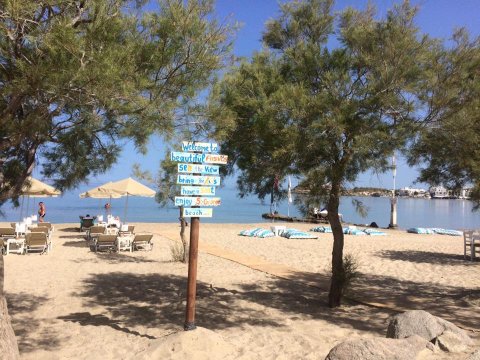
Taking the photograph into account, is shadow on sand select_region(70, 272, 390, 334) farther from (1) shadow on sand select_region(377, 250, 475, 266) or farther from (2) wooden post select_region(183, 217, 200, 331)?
(1) shadow on sand select_region(377, 250, 475, 266)

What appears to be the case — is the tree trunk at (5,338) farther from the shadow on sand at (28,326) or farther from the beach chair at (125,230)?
the beach chair at (125,230)

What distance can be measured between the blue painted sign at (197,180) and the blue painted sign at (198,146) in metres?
0.32

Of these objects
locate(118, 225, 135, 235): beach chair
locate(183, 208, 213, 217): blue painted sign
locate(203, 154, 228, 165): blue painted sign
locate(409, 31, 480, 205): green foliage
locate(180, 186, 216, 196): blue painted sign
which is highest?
locate(409, 31, 480, 205): green foliage

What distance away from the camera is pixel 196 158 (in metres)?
5.30

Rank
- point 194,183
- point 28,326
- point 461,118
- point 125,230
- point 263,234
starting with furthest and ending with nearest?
point 263,234, point 125,230, point 28,326, point 461,118, point 194,183

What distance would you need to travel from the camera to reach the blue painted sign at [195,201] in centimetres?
521

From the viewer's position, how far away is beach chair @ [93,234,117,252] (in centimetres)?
1371

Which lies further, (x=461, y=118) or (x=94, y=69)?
(x=461, y=118)

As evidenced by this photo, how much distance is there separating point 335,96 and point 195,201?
7.57 ft

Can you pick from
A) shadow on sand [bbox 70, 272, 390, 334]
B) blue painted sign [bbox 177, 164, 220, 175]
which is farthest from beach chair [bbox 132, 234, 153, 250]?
blue painted sign [bbox 177, 164, 220, 175]

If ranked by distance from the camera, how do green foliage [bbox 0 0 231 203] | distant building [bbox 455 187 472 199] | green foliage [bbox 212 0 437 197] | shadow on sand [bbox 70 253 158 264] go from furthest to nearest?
1. shadow on sand [bbox 70 253 158 264]
2. distant building [bbox 455 187 472 199]
3. green foliage [bbox 212 0 437 197]
4. green foliage [bbox 0 0 231 203]

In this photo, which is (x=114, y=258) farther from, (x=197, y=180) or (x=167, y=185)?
(x=197, y=180)

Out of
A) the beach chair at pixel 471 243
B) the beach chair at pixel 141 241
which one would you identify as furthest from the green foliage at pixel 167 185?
the beach chair at pixel 471 243

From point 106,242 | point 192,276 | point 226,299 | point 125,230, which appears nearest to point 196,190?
point 192,276
